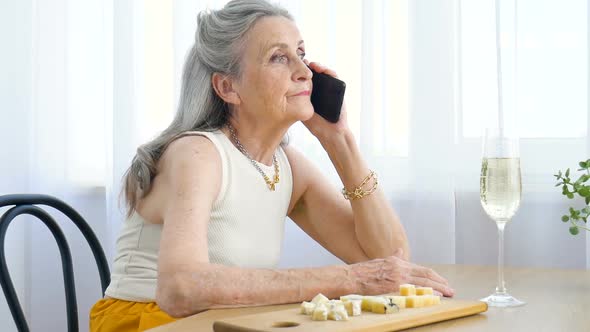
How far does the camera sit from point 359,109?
2.31 m

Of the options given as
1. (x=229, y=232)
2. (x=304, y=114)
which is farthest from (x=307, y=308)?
(x=304, y=114)

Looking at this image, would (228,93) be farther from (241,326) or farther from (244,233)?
(241,326)

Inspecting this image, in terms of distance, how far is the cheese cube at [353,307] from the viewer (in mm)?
1031

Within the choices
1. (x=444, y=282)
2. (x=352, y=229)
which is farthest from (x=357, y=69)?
(x=444, y=282)

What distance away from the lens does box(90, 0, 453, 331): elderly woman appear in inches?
64.1

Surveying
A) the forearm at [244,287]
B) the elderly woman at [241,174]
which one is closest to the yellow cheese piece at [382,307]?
the forearm at [244,287]

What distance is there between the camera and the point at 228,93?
5.82 ft

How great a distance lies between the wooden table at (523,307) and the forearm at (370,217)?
14 cm

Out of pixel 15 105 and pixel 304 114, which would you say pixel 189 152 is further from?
pixel 15 105

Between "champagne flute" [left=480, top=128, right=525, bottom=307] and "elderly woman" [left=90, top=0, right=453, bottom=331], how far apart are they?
27cm

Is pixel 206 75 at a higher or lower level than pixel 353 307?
higher

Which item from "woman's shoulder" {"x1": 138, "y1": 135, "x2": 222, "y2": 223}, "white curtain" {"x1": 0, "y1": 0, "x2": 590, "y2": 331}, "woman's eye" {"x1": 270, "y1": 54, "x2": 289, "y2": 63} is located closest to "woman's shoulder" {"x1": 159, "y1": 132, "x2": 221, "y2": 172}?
"woman's shoulder" {"x1": 138, "y1": 135, "x2": 222, "y2": 223}

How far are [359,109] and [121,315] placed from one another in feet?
3.10

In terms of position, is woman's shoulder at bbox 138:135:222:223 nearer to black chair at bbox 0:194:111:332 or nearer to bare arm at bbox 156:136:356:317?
bare arm at bbox 156:136:356:317
